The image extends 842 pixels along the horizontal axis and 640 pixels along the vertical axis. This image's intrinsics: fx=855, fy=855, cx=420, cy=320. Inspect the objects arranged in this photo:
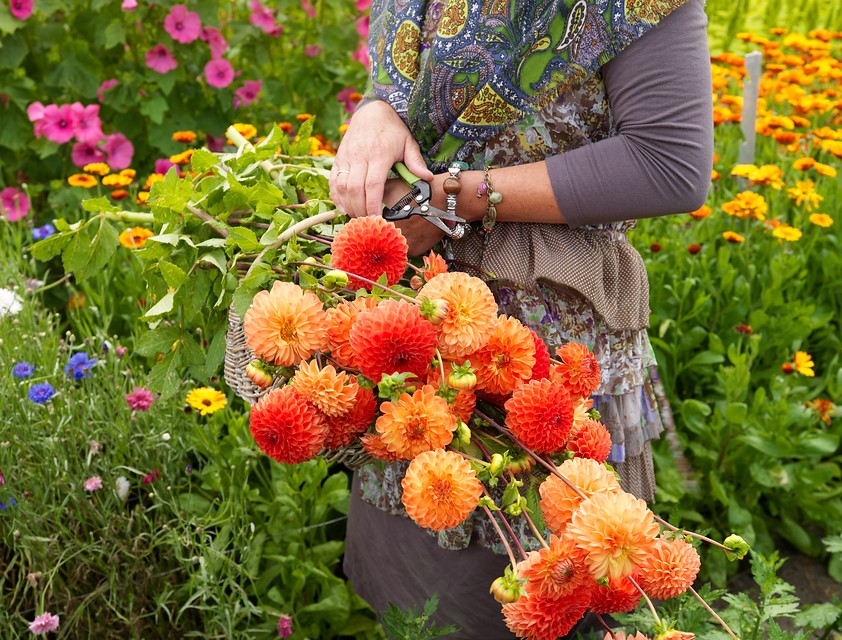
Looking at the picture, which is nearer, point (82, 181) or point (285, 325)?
A: point (285, 325)

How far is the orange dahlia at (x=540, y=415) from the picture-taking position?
2.54 feet

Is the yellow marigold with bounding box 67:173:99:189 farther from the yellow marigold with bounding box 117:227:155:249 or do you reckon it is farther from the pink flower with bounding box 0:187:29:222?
the yellow marigold with bounding box 117:227:155:249

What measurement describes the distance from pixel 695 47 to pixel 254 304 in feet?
1.98

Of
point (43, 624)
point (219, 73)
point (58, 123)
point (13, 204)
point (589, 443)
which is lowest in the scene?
point (43, 624)

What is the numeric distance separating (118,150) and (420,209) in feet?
5.87

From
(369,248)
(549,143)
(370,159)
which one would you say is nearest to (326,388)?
(369,248)

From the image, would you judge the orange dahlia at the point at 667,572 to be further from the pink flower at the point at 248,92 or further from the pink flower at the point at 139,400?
the pink flower at the point at 248,92

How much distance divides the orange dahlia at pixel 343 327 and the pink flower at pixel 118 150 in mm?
1926

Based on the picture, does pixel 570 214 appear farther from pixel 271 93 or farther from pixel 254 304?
pixel 271 93

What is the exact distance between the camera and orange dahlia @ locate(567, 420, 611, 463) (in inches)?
32.9

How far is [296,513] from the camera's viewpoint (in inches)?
67.8

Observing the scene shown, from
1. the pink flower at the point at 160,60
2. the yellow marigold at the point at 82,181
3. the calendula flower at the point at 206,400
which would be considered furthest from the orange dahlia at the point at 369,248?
the pink flower at the point at 160,60

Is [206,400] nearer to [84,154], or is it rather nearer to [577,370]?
[577,370]

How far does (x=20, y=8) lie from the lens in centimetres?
245
